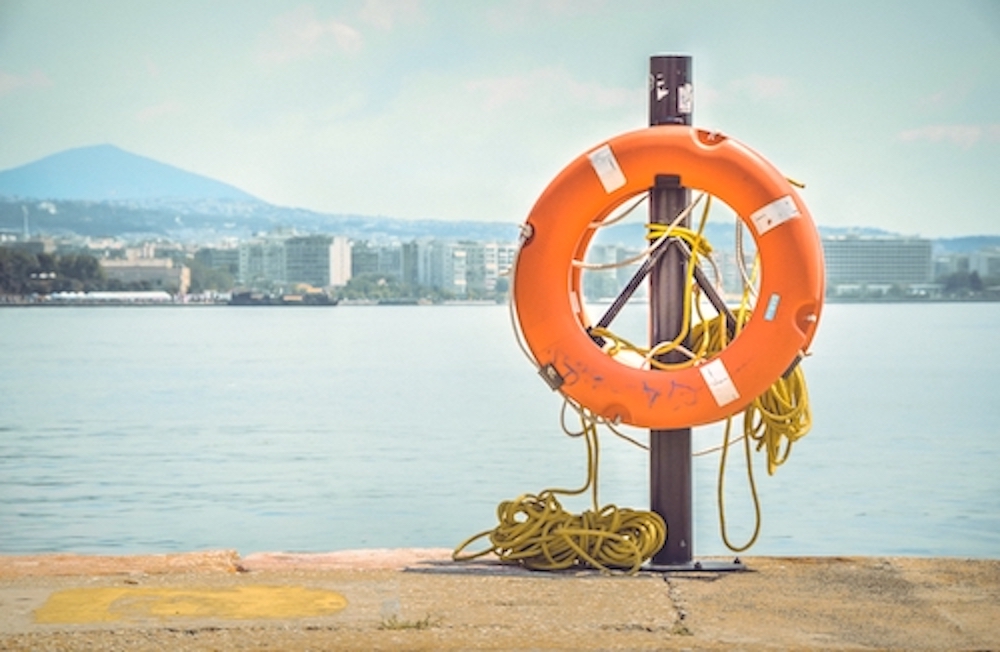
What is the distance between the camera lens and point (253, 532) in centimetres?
1066

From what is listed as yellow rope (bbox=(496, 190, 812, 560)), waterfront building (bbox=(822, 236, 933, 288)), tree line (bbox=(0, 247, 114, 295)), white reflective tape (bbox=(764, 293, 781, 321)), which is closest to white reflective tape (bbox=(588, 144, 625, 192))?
yellow rope (bbox=(496, 190, 812, 560))

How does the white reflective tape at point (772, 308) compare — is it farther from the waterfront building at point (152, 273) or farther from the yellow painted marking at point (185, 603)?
the waterfront building at point (152, 273)

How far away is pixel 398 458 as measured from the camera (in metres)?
16.0

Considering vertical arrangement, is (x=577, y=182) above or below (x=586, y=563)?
above

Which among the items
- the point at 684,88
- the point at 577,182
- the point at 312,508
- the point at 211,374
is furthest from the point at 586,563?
the point at 211,374

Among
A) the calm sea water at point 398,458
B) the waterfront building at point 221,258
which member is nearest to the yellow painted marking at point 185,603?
the calm sea water at point 398,458

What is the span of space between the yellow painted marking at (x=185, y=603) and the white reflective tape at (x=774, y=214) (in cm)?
128

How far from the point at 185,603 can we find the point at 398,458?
12.7 metres

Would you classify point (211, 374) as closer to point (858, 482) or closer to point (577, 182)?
point (858, 482)

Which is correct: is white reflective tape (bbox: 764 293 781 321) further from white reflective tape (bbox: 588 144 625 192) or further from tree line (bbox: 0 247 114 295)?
tree line (bbox: 0 247 114 295)

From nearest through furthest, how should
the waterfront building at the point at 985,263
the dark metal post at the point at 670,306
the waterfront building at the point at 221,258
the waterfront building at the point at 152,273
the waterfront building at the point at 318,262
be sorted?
the dark metal post at the point at 670,306, the waterfront building at the point at 985,263, the waterfront building at the point at 152,273, the waterfront building at the point at 318,262, the waterfront building at the point at 221,258

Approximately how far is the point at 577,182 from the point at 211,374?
27.8 metres

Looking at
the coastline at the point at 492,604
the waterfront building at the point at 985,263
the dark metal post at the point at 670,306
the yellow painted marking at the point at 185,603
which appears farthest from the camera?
the waterfront building at the point at 985,263

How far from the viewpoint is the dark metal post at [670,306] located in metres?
3.89
